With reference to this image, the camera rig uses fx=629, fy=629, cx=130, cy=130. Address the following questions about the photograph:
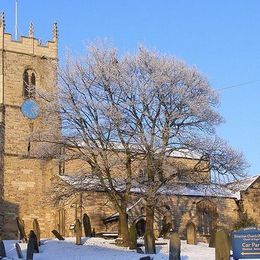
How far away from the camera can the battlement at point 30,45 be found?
1970 inches

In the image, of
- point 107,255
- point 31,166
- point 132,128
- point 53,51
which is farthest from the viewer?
point 53,51

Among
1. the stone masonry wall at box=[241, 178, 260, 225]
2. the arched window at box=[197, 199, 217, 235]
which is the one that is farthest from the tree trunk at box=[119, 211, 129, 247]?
the stone masonry wall at box=[241, 178, 260, 225]

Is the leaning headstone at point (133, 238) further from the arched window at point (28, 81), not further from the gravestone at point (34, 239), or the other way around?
the arched window at point (28, 81)

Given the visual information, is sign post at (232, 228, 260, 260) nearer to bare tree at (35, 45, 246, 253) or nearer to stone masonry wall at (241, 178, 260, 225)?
bare tree at (35, 45, 246, 253)

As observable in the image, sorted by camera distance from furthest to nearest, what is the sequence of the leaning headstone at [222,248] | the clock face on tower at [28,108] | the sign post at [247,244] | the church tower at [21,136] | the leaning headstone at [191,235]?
1. the clock face on tower at [28,108]
2. the church tower at [21,136]
3. the leaning headstone at [191,235]
4. the sign post at [247,244]
5. the leaning headstone at [222,248]

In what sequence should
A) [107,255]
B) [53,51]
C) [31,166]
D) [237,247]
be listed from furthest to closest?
[53,51]
[31,166]
[107,255]
[237,247]

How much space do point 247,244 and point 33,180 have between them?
29.4 m

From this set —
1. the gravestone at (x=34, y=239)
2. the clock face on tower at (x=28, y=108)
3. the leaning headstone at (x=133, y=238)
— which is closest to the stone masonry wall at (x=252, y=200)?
the clock face on tower at (x=28, y=108)

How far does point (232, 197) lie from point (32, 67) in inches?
750

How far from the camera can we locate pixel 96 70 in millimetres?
34188

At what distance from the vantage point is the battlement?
164 ft

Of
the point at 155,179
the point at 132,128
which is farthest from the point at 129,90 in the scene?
the point at 155,179

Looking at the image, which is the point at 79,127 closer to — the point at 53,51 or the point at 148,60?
the point at 148,60

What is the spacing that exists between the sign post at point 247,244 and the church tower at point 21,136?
2677cm
